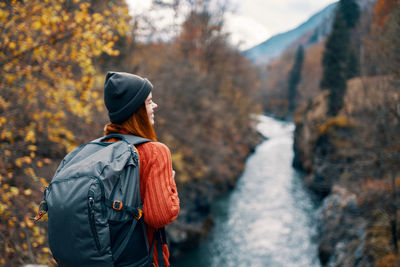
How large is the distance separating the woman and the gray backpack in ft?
0.21

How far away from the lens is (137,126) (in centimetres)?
165

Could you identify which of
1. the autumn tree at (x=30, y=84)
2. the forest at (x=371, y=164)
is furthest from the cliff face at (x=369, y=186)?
the autumn tree at (x=30, y=84)

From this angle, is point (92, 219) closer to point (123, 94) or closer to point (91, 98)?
point (123, 94)

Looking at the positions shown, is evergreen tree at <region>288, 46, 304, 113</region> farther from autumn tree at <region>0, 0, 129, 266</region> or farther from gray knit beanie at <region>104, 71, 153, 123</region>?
gray knit beanie at <region>104, 71, 153, 123</region>

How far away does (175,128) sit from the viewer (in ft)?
44.9

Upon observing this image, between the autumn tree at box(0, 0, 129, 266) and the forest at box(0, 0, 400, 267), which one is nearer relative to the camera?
the autumn tree at box(0, 0, 129, 266)

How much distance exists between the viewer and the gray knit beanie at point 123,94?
155 centimetres

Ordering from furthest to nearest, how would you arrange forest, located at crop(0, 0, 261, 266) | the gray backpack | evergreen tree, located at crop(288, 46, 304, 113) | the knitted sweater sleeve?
evergreen tree, located at crop(288, 46, 304, 113) < forest, located at crop(0, 0, 261, 266) < the knitted sweater sleeve < the gray backpack

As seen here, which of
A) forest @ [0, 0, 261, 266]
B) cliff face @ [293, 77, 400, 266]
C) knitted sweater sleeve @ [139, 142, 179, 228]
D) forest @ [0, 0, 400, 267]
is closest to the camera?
knitted sweater sleeve @ [139, 142, 179, 228]

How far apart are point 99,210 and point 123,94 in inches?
24.8

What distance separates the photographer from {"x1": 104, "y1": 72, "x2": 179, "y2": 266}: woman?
4.86ft

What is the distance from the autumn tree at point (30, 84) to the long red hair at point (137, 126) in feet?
8.03

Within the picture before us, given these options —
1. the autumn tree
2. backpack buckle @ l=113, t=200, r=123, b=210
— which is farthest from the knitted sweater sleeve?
the autumn tree

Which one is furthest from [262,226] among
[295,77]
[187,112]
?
[295,77]
